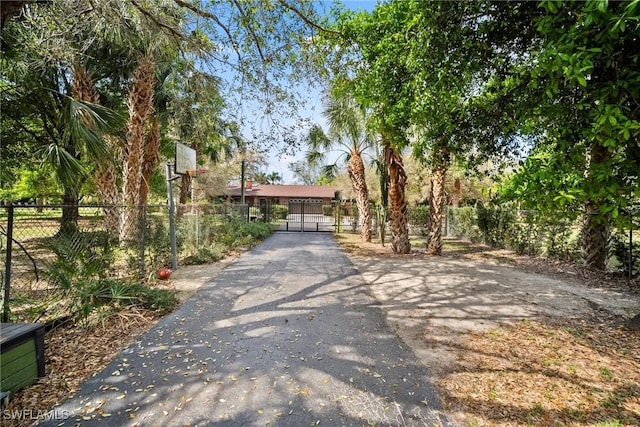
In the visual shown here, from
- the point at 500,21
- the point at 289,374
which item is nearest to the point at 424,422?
the point at 289,374

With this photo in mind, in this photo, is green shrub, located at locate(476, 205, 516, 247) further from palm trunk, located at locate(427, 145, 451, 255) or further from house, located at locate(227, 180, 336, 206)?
house, located at locate(227, 180, 336, 206)

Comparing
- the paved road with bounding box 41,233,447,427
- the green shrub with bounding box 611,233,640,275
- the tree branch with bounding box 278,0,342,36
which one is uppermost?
the tree branch with bounding box 278,0,342,36

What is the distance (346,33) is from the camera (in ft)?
18.4

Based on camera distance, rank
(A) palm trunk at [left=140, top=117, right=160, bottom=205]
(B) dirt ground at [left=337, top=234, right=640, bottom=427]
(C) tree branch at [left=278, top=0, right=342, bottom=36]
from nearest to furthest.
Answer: (B) dirt ground at [left=337, top=234, right=640, bottom=427] → (C) tree branch at [left=278, top=0, right=342, bottom=36] → (A) palm trunk at [left=140, top=117, right=160, bottom=205]

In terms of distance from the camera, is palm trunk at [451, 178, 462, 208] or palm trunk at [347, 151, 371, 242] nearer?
palm trunk at [347, 151, 371, 242]

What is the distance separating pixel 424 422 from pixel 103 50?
12.4 metres

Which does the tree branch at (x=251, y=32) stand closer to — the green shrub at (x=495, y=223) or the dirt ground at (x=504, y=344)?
the dirt ground at (x=504, y=344)

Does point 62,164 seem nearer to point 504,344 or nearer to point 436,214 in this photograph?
point 504,344

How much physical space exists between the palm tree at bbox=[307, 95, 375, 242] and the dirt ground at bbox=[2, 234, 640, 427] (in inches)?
254

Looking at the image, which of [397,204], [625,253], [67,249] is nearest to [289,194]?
[397,204]

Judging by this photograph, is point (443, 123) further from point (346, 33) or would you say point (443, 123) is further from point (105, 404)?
point (105, 404)

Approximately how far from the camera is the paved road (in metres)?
2.32

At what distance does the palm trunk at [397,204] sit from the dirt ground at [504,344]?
321 cm

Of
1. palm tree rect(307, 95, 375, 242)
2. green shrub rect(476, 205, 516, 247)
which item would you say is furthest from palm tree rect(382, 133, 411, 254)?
green shrub rect(476, 205, 516, 247)
